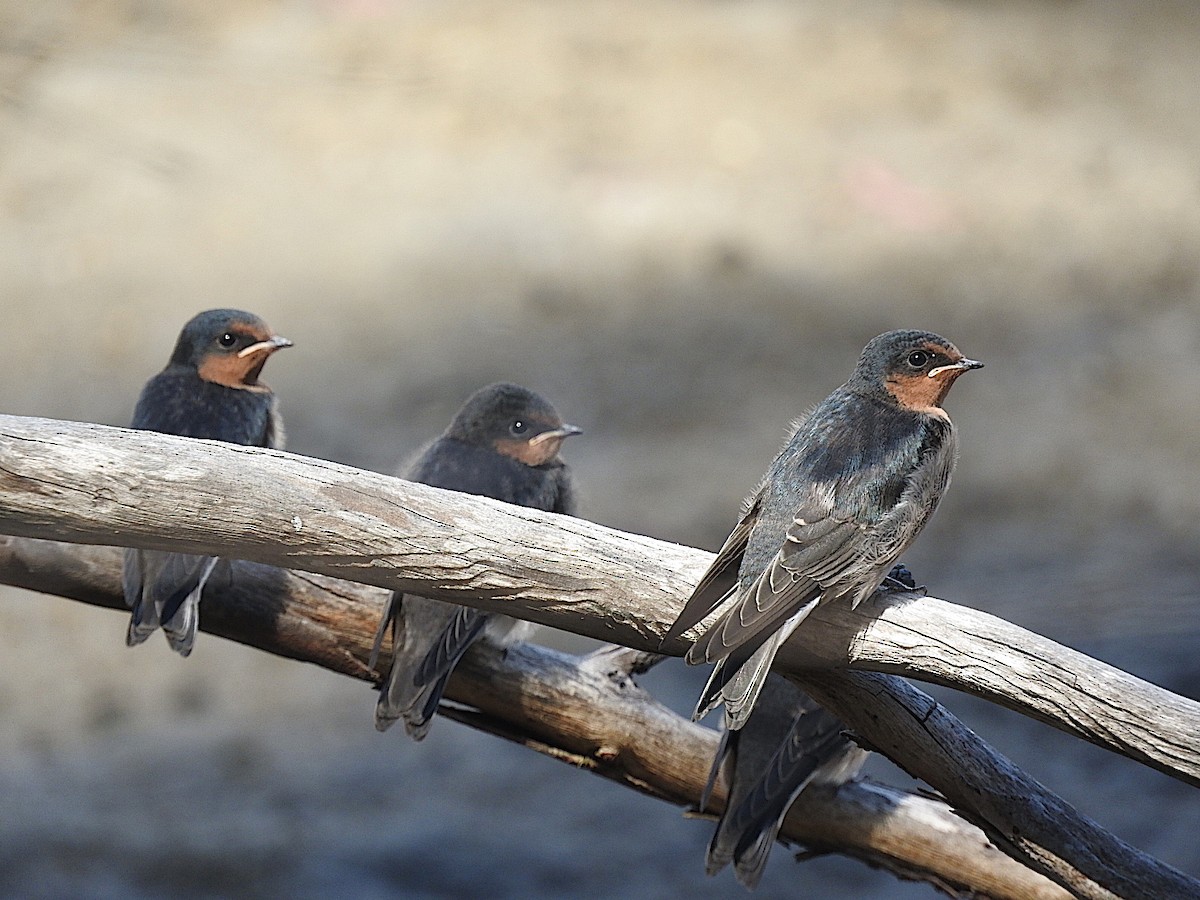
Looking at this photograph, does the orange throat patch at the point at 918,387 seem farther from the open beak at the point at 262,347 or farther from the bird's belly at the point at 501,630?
the open beak at the point at 262,347

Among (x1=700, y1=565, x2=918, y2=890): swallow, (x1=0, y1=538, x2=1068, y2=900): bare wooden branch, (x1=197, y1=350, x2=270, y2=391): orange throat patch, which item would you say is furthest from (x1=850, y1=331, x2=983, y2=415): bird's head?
(x1=197, y1=350, x2=270, y2=391): orange throat patch

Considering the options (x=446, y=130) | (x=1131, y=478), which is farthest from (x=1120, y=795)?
(x=446, y=130)

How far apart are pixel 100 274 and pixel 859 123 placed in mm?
2757

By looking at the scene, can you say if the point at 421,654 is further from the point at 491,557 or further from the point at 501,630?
the point at 491,557

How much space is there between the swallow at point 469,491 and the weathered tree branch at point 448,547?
59 cm

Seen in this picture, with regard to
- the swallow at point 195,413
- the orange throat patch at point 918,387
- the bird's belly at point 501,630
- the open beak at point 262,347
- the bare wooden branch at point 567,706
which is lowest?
the bare wooden branch at point 567,706

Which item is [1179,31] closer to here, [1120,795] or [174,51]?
[1120,795]

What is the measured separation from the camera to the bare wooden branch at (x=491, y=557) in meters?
1.82

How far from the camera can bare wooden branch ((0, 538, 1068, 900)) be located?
8.63 ft

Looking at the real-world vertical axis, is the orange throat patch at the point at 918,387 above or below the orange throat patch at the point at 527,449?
above

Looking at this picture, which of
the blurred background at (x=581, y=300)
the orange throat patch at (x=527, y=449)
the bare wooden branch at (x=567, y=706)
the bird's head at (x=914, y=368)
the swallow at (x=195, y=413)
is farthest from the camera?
the blurred background at (x=581, y=300)

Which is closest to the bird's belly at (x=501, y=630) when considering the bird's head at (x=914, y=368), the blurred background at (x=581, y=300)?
the bird's head at (x=914, y=368)

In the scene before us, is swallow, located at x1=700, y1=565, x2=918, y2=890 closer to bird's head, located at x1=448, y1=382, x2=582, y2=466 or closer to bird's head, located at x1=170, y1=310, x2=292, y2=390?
bird's head, located at x1=448, y1=382, x2=582, y2=466

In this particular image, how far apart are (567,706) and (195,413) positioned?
83 cm
